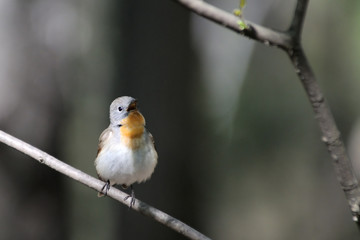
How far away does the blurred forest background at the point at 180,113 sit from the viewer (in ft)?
18.9

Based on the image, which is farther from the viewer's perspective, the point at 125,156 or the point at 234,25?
the point at 125,156

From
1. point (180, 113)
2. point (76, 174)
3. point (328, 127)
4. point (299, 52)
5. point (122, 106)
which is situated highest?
point (299, 52)

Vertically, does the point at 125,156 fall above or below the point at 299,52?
below

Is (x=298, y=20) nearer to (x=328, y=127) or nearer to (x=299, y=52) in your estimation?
(x=299, y=52)

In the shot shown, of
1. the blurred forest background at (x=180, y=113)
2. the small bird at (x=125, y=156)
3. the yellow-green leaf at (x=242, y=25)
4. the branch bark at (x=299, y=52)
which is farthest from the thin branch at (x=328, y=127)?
the blurred forest background at (x=180, y=113)

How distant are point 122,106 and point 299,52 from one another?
0.96 meters

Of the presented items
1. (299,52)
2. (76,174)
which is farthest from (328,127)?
(76,174)

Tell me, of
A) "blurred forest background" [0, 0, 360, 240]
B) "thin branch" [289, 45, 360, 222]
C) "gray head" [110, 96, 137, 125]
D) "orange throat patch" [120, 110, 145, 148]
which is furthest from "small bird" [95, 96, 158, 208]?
"blurred forest background" [0, 0, 360, 240]

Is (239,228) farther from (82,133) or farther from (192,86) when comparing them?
(192,86)

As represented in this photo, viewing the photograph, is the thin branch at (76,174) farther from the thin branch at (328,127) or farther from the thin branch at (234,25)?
the thin branch at (234,25)

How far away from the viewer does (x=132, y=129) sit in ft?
9.34

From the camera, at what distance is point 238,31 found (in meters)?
1.69

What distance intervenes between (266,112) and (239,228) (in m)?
2.76

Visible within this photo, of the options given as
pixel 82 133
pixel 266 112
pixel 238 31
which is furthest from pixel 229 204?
pixel 238 31
